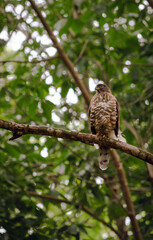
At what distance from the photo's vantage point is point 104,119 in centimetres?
427

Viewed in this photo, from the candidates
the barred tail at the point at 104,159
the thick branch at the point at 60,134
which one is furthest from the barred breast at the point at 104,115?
the thick branch at the point at 60,134

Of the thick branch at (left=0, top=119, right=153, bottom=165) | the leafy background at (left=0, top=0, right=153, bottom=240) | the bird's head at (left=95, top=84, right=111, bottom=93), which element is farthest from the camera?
the bird's head at (left=95, top=84, right=111, bottom=93)

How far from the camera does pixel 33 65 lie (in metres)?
4.95

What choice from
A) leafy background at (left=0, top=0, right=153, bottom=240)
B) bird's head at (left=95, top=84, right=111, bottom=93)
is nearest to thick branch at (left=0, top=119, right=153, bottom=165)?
leafy background at (left=0, top=0, right=153, bottom=240)

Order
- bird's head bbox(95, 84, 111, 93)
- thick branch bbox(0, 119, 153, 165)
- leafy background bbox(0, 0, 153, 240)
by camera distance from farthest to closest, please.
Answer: bird's head bbox(95, 84, 111, 93), leafy background bbox(0, 0, 153, 240), thick branch bbox(0, 119, 153, 165)

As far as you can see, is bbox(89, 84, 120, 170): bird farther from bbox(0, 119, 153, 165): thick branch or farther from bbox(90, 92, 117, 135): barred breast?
bbox(0, 119, 153, 165): thick branch

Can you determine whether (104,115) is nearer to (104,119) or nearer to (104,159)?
(104,119)

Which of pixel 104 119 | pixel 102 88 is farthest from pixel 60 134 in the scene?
pixel 102 88

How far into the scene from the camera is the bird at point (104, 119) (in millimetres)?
4305

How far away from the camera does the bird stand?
4305mm

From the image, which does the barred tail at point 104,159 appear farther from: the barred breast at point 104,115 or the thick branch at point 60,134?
the thick branch at point 60,134

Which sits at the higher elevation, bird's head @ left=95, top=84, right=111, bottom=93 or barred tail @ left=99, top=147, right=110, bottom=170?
bird's head @ left=95, top=84, right=111, bottom=93

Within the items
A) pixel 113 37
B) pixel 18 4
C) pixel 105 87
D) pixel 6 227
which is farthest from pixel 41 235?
pixel 18 4

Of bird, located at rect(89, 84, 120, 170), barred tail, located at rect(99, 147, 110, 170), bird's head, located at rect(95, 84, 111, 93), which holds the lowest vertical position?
barred tail, located at rect(99, 147, 110, 170)
